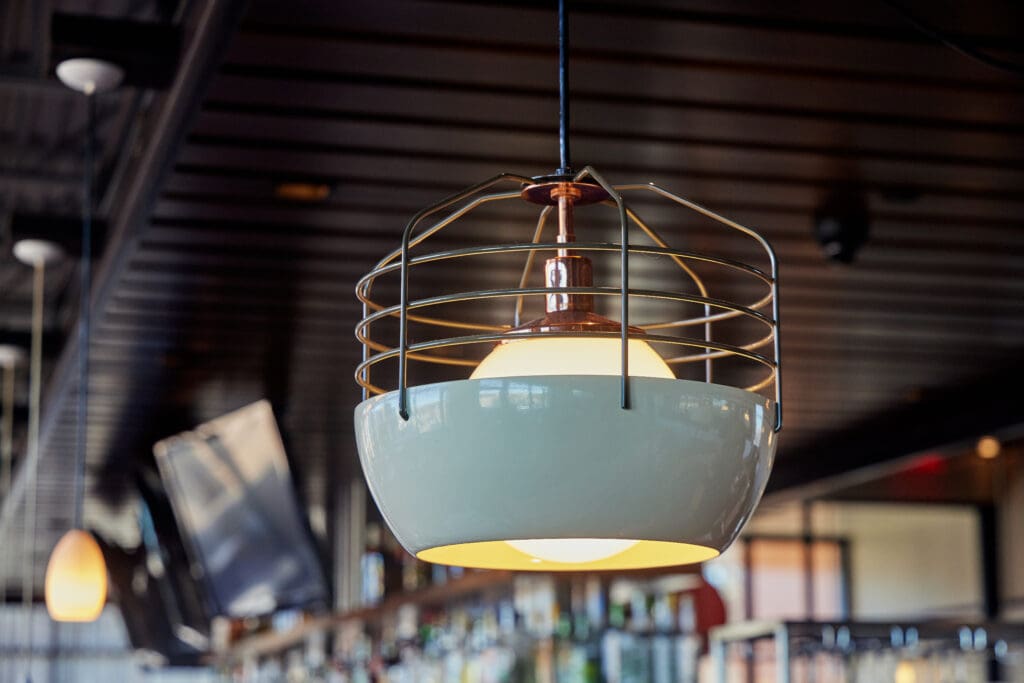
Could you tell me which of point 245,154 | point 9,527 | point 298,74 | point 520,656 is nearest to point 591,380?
point 298,74

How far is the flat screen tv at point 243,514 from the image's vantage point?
230 inches

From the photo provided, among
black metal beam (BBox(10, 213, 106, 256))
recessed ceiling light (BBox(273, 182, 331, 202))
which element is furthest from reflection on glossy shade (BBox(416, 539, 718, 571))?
black metal beam (BBox(10, 213, 106, 256))

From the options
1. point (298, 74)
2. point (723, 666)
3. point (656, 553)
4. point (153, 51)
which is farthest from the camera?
point (723, 666)

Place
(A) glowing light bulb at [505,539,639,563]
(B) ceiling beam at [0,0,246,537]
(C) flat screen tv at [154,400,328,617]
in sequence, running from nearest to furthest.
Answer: (A) glowing light bulb at [505,539,639,563], (B) ceiling beam at [0,0,246,537], (C) flat screen tv at [154,400,328,617]

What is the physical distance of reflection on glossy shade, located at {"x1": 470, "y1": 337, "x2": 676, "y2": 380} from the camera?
3.19ft

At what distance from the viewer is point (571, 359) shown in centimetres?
98

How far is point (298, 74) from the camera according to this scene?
2.75 metres

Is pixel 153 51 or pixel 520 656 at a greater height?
pixel 153 51

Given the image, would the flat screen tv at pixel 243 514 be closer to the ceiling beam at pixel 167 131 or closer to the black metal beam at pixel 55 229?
the ceiling beam at pixel 167 131

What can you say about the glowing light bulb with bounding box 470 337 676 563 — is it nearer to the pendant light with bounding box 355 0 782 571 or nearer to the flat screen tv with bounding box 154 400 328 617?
the pendant light with bounding box 355 0 782 571

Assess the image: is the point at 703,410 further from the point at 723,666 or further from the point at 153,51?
the point at 723,666

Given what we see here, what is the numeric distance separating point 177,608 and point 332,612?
930 mm

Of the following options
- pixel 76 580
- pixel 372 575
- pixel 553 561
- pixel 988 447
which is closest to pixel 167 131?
pixel 76 580

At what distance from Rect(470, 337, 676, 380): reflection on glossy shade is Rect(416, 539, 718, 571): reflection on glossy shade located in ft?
0.57
